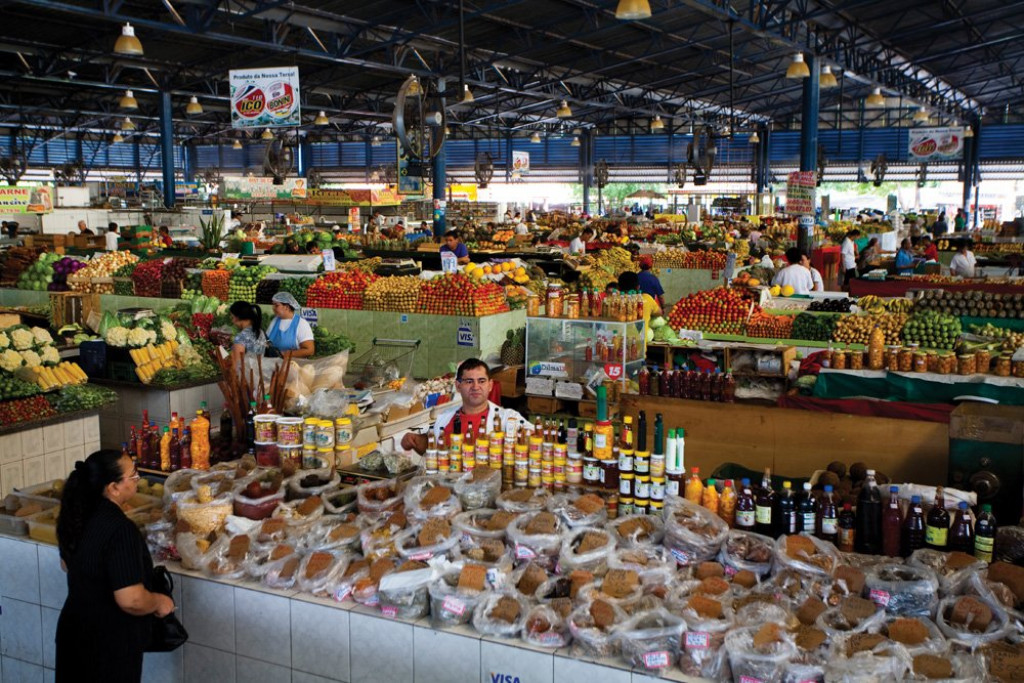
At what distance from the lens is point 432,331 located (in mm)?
9492

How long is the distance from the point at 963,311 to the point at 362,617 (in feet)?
25.3

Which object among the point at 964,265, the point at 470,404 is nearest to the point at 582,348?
the point at 470,404

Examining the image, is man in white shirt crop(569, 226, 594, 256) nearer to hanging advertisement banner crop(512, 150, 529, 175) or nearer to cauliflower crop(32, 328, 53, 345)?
cauliflower crop(32, 328, 53, 345)

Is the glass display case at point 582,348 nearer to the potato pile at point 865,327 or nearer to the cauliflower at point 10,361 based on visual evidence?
the potato pile at point 865,327

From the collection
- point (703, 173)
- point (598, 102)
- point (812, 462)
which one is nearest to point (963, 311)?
point (812, 462)

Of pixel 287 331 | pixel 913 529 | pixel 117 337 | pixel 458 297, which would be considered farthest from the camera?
pixel 458 297

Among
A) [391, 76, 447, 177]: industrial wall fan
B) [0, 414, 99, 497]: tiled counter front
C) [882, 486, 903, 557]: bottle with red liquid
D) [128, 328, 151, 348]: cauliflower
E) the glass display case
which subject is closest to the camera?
[882, 486, 903, 557]: bottle with red liquid

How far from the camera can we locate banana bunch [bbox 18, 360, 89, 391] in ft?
20.1

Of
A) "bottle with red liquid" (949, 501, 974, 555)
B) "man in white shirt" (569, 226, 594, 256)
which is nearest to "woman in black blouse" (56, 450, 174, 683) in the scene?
"bottle with red liquid" (949, 501, 974, 555)

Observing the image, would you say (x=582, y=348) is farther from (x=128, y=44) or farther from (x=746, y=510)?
(x=128, y=44)

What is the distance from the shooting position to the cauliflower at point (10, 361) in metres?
6.12

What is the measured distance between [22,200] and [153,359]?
13.1 metres

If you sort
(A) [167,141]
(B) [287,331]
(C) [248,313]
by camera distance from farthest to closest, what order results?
(A) [167,141], (B) [287,331], (C) [248,313]

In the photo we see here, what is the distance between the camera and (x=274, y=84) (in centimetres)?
1407
